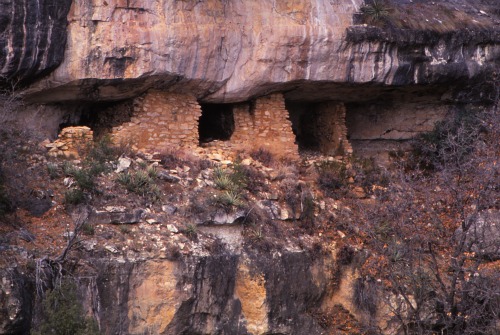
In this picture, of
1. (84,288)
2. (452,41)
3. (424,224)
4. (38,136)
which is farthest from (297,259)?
(452,41)

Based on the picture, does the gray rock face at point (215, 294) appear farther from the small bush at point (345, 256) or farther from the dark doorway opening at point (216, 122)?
the dark doorway opening at point (216, 122)

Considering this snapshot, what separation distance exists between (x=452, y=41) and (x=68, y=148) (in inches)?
299

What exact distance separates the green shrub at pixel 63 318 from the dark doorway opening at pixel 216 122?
6.43 m

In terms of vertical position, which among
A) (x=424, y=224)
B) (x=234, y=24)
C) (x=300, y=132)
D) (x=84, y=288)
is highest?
(x=234, y=24)

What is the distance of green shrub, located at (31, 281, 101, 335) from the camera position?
1007 cm

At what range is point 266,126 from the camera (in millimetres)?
16250

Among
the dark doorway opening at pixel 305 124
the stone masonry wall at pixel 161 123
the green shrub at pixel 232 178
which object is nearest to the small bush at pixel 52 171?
the stone masonry wall at pixel 161 123

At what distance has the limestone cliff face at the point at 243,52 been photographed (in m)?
13.9

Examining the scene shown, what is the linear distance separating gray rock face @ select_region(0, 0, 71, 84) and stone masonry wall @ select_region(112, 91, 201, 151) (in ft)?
6.09

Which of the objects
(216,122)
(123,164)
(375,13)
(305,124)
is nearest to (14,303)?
(123,164)

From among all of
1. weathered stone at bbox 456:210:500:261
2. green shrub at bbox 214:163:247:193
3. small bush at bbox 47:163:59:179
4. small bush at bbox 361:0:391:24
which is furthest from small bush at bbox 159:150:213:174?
weathered stone at bbox 456:210:500:261

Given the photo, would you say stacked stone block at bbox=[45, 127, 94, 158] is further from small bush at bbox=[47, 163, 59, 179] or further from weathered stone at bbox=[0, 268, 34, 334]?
weathered stone at bbox=[0, 268, 34, 334]

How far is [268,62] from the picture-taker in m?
15.4

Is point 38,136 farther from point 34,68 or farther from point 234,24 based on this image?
point 234,24
